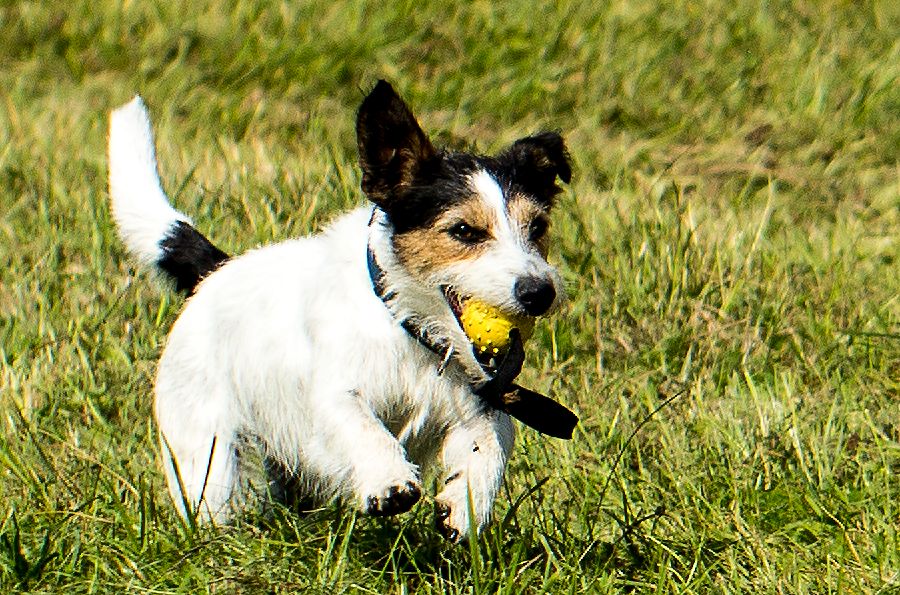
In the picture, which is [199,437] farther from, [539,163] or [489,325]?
[539,163]

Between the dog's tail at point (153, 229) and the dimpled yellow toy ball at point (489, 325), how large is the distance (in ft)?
3.86

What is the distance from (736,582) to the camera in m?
3.44

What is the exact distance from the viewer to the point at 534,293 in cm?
348

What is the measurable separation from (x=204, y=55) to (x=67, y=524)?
4614mm

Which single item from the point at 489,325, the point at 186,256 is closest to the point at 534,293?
the point at 489,325

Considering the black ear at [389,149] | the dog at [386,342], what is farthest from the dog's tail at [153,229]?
the black ear at [389,149]

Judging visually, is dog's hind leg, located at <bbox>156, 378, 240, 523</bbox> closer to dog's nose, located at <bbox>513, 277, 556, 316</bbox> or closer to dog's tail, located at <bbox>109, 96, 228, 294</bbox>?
dog's tail, located at <bbox>109, 96, 228, 294</bbox>

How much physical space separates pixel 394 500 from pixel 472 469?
11.0 inches

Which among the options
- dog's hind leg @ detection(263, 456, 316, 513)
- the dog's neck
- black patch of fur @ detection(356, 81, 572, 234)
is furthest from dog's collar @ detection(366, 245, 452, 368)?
dog's hind leg @ detection(263, 456, 316, 513)

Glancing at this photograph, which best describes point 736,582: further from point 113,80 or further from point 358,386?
point 113,80

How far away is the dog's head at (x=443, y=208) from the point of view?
3.62 metres

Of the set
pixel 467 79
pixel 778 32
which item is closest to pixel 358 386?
pixel 467 79

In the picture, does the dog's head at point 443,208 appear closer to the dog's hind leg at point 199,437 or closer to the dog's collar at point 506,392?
the dog's collar at point 506,392

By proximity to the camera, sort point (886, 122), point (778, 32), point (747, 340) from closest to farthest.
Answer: point (747, 340) < point (886, 122) < point (778, 32)
